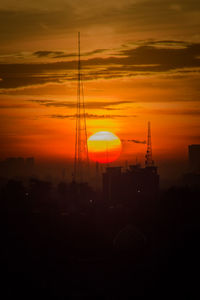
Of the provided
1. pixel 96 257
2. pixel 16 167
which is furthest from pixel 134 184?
pixel 96 257

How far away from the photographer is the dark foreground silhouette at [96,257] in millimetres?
28672

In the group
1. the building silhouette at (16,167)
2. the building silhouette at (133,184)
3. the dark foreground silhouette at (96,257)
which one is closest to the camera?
the dark foreground silhouette at (96,257)

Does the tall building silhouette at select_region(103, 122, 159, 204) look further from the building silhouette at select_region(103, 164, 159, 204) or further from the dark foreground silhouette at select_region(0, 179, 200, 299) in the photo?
the dark foreground silhouette at select_region(0, 179, 200, 299)

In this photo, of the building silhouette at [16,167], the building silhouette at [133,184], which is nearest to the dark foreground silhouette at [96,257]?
Answer: the building silhouette at [133,184]

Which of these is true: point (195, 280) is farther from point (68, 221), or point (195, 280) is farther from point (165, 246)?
point (68, 221)

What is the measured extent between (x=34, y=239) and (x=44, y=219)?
48.3 ft

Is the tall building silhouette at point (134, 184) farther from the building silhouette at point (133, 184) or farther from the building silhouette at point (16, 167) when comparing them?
the building silhouette at point (16, 167)

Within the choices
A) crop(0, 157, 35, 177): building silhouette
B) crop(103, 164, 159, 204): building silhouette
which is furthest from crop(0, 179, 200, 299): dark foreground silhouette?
crop(0, 157, 35, 177): building silhouette

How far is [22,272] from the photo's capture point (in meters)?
31.9

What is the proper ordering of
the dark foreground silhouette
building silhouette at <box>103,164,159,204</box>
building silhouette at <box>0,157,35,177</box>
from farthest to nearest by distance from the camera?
building silhouette at <box>0,157,35,177</box> < building silhouette at <box>103,164,159,204</box> < the dark foreground silhouette

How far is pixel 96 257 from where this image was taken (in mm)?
37250

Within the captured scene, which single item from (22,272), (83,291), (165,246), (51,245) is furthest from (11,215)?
(83,291)

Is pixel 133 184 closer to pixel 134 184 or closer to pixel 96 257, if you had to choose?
pixel 134 184

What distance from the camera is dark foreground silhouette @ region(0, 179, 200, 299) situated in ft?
94.1
